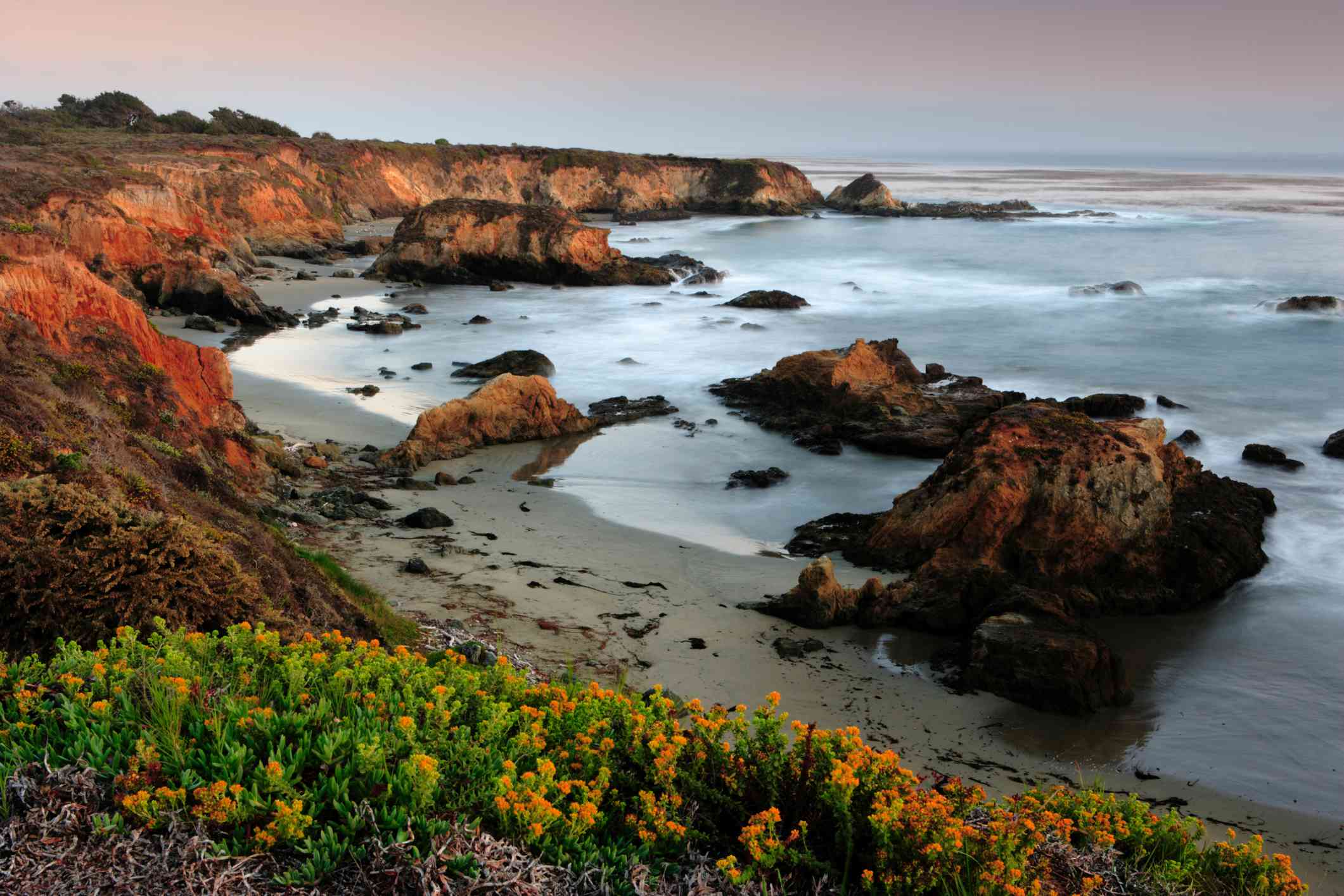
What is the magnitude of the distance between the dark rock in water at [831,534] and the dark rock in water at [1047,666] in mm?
3422

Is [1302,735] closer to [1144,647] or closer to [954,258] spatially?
→ [1144,647]

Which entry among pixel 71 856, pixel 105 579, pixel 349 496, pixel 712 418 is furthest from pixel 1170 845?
pixel 712 418

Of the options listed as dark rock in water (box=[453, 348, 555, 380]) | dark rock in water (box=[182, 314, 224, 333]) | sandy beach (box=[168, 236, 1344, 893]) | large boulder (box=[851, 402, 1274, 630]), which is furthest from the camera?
dark rock in water (box=[182, 314, 224, 333])

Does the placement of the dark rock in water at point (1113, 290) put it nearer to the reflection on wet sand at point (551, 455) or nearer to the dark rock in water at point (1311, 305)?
the dark rock in water at point (1311, 305)

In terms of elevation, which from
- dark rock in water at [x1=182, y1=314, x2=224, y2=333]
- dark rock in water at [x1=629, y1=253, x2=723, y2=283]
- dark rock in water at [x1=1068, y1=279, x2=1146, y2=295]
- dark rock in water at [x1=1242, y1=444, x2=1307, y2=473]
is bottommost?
dark rock in water at [x1=1242, y1=444, x2=1307, y2=473]

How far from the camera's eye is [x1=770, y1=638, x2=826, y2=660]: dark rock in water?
9.26 m

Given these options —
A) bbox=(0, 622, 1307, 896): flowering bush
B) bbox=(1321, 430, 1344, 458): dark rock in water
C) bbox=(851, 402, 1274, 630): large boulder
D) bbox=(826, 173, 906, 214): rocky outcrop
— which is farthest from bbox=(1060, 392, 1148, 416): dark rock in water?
bbox=(826, 173, 906, 214): rocky outcrop

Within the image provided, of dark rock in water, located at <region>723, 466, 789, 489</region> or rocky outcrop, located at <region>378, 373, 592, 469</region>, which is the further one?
dark rock in water, located at <region>723, 466, 789, 489</region>

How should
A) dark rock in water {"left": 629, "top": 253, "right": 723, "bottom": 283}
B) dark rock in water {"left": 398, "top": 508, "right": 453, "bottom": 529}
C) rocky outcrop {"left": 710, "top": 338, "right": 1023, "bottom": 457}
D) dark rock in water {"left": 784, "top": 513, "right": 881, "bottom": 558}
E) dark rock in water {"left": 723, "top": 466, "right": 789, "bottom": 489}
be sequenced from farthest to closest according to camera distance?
dark rock in water {"left": 629, "top": 253, "right": 723, "bottom": 283}, rocky outcrop {"left": 710, "top": 338, "right": 1023, "bottom": 457}, dark rock in water {"left": 723, "top": 466, "right": 789, "bottom": 489}, dark rock in water {"left": 784, "top": 513, "right": 881, "bottom": 558}, dark rock in water {"left": 398, "top": 508, "right": 453, "bottom": 529}

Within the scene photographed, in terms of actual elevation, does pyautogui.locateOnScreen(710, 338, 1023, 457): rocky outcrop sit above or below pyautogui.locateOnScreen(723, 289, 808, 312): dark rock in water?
below

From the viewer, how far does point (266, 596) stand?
19.5ft

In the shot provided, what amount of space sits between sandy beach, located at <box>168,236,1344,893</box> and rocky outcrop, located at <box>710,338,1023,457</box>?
565cm

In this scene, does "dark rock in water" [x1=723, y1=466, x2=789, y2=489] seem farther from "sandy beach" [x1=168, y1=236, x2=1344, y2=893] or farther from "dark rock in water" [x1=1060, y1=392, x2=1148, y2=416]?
"dark rock in water" [x1=1060, y1=392, x2=1148, y2=416]

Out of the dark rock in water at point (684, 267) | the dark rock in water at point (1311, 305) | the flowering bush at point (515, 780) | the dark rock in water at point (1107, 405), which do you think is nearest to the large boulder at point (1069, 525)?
the flowering bush at point (515, 780)
